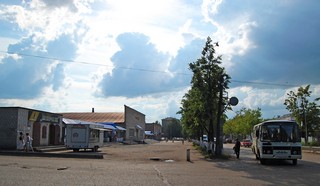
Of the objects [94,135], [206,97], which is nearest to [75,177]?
[206,97]

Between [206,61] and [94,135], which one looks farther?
[94,135]

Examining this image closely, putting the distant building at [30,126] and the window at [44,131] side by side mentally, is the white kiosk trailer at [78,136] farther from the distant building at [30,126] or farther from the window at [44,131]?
the window at [44,131]

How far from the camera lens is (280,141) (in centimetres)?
2367

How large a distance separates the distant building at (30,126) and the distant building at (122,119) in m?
33.6

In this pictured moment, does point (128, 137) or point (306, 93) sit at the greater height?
point (306, 93)

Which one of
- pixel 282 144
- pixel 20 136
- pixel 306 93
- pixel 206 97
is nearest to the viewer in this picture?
pixel 282 144

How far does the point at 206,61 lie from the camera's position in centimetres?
3316

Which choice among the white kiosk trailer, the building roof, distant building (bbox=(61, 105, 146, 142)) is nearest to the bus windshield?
the white kiosk trailer

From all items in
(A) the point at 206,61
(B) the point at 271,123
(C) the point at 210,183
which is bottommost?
(C) the point at 210,183

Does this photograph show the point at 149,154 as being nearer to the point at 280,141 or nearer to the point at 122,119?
the point at 280,141

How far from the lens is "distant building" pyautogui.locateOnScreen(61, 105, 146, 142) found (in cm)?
8871

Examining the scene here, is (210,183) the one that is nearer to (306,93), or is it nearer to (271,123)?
(271,123)

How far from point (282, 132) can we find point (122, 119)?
69.5 meters

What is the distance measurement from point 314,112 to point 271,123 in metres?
33.3
